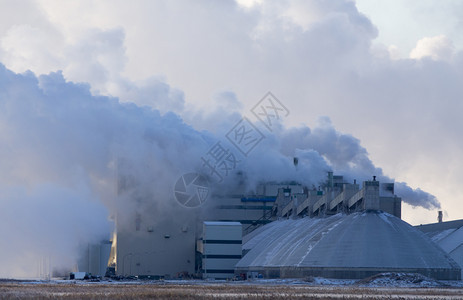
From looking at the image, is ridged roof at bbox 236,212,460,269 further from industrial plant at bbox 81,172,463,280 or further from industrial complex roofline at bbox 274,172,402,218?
industrial complex roofline at bbox 274,172,402,218

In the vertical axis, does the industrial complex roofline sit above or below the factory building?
above

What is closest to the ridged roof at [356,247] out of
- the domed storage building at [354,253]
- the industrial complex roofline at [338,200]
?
the domed storage building at [354,253]

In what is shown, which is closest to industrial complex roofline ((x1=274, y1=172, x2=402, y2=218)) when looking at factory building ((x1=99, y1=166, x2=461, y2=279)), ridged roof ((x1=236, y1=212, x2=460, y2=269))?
factory building ((x1=99, y1=166, x2=461, y2=279))

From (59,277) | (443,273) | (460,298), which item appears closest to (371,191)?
(443,273)

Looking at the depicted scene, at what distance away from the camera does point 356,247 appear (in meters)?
141

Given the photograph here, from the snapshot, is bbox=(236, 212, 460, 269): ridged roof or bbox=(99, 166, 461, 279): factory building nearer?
bbox=(236, 212, 460, 269): ridged roof

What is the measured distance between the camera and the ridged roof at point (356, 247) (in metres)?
139

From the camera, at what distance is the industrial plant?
140 m

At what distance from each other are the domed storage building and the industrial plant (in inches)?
5.8

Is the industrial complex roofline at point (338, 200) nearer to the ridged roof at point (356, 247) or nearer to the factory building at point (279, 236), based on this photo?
the factory building at point (279, 236)

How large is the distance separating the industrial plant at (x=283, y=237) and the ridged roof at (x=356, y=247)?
0.15 m

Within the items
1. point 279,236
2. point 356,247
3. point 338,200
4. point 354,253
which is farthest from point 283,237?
point 354,253

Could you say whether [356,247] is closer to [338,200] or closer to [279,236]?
[338,200]

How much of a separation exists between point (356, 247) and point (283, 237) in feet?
78.8
